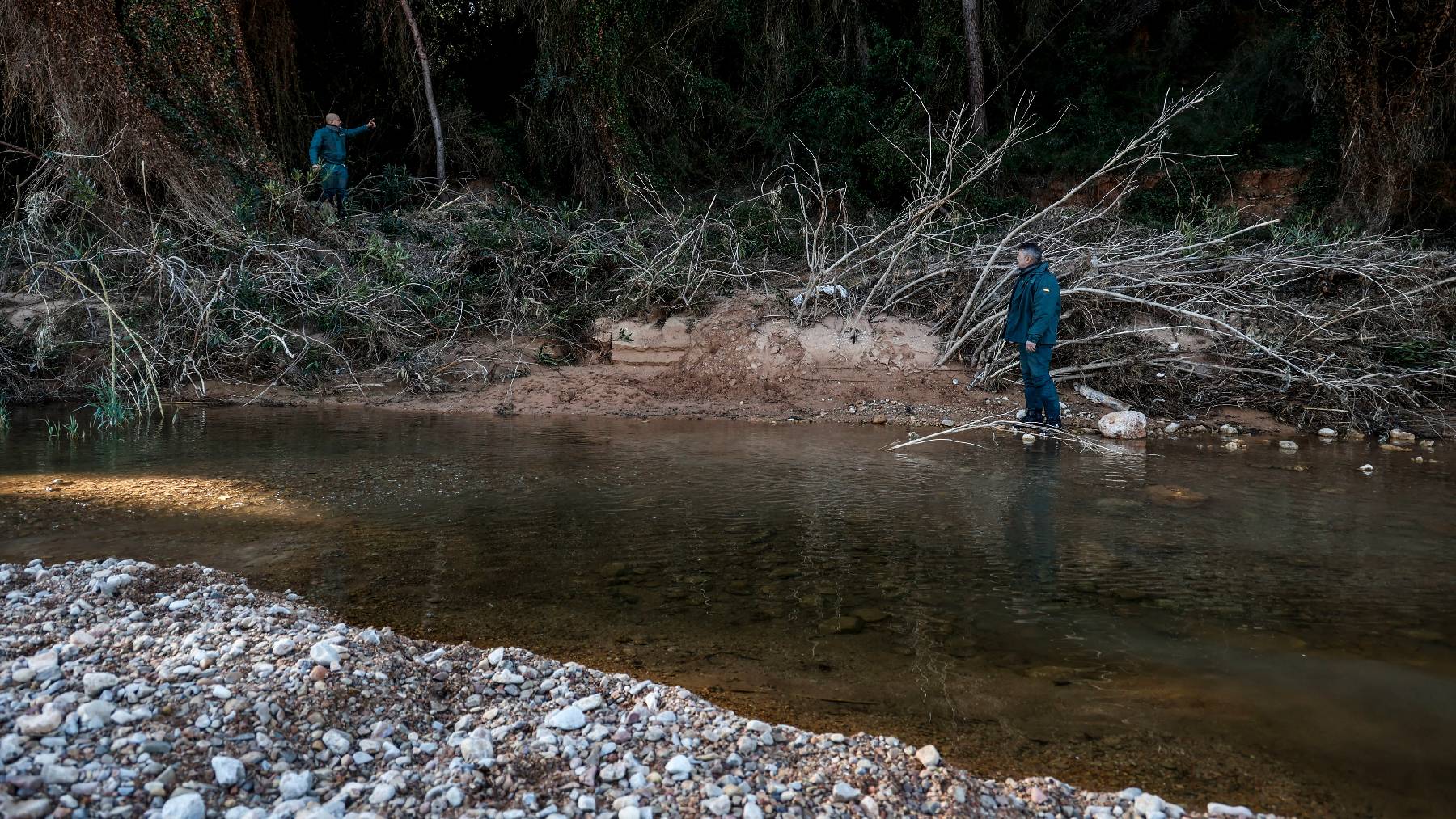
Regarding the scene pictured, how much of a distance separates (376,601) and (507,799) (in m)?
1.81

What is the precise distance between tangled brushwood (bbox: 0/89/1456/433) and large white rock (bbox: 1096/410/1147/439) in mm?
1273

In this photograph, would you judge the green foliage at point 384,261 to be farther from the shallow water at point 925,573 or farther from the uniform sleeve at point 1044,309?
the uniform sleeve at point 1044,309

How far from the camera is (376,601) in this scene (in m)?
3.83

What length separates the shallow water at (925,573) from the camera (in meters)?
2.84

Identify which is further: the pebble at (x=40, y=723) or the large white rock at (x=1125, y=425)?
the large white rock at (x=1125, y=425)

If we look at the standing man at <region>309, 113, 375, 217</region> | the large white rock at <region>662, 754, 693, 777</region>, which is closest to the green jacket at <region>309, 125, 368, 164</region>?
the standing man at <region>309, 113, 375, 217</region>

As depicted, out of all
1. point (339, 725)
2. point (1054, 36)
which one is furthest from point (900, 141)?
point (339, 725)

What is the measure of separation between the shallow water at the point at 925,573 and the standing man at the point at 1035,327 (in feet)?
3.17

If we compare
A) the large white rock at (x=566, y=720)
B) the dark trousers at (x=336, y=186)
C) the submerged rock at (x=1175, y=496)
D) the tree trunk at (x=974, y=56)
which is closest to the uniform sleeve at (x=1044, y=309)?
the submerged rock at (x=1175, y=496)

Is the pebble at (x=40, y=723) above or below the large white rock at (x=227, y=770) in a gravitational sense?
above

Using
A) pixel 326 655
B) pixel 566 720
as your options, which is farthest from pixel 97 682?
pixel 566 720

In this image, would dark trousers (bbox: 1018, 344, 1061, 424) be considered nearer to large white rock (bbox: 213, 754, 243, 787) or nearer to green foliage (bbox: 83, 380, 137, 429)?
large white rock (bbox: 213, 754, 243, 787)

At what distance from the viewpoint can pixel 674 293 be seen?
1102 cm

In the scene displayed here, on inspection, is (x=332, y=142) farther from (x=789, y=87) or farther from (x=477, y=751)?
(x=477, y=751)
